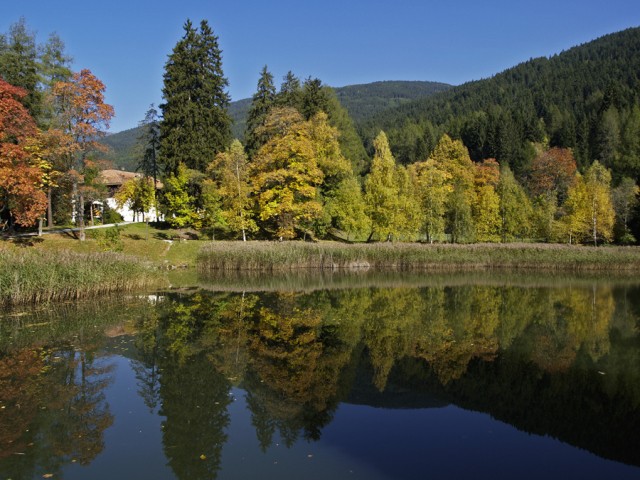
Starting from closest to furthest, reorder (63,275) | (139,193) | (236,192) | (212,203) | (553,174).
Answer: (63,275)
(236,192)
(212,203)
(139,193)
(553,174)

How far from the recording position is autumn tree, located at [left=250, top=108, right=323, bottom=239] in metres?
43.6

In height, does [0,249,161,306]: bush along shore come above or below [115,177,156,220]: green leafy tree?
below

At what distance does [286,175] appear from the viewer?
43.7 m

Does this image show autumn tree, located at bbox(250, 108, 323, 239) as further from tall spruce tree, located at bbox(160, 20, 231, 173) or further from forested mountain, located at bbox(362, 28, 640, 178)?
forested mountain, located at bbox(362, 28, 640, 178)

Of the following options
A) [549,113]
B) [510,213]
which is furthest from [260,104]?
[549,113]

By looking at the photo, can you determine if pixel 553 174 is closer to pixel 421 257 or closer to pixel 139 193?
pixel 421 257

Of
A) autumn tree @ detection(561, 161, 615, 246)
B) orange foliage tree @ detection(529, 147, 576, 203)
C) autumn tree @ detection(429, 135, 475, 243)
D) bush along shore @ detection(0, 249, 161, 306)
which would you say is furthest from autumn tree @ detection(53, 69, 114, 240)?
orange foliage tree @ detection(529, 147, 576, 203)

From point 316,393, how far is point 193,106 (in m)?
43.8

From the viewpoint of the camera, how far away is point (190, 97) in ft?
171

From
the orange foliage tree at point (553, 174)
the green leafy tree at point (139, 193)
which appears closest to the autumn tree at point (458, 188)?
the orange foliage tree at point (553, 174)

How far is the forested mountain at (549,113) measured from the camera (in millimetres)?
88062

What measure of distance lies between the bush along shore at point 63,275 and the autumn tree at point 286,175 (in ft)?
59.1

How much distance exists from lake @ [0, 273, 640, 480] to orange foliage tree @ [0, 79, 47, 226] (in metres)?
15.5

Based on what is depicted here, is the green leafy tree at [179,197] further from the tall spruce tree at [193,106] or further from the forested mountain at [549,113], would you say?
the forested mountain at [549,113]
